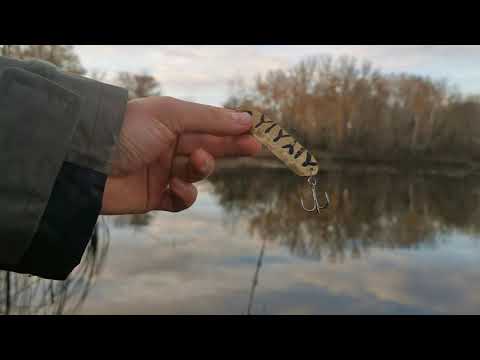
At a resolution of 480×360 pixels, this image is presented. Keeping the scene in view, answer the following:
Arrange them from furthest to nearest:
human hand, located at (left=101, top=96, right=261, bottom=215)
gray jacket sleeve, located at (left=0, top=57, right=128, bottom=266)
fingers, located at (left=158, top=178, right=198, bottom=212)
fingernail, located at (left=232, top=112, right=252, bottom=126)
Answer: fingers, located at (left=158, top=178, right=198, bottom=212) < fingernail, located at (left=232, top=112, right=252, bottom=126) < human hand, located at (left=101, top=96, right=261, bottom=215) < gray jacket sleeve, located at (left=0, top=57, right=128, bottom=266)

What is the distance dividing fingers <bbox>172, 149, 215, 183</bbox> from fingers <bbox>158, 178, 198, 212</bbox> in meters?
0.05

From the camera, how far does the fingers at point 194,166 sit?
269 centimetres

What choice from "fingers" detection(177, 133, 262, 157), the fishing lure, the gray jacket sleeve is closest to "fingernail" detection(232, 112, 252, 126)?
the fishing lure

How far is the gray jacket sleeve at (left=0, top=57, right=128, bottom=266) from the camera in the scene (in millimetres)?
1526

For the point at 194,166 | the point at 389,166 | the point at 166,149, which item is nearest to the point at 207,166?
the point at 194,166

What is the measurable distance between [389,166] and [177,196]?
1233 inches

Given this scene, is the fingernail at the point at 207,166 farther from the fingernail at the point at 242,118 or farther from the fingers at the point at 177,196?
the fingernail at the point at 242,118

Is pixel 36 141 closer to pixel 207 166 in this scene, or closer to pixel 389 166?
pixel 207 166

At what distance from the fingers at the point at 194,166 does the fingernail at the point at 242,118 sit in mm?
364

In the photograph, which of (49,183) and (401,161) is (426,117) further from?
(49,183)

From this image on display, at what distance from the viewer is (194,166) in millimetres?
2713

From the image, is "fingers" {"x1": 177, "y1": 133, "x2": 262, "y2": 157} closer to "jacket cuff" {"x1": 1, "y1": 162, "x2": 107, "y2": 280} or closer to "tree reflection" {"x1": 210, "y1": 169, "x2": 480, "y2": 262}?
"jacket cuff" {"x1": 1, "y1": 162, "x2": 107, "y2": 280}

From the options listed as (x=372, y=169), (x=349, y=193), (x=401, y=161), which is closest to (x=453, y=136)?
(x=401, y=161)

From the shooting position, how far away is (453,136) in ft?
75.7
